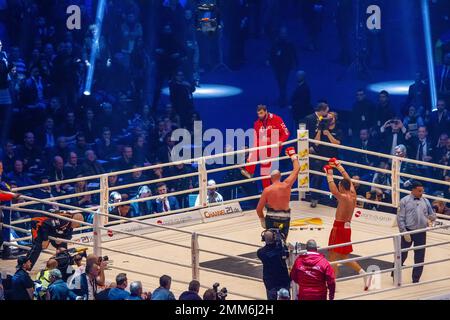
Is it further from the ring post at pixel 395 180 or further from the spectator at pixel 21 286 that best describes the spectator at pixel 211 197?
the spectator at pixel 21 286

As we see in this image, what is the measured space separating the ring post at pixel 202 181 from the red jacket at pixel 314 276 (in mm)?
4841

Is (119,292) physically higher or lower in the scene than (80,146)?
lower

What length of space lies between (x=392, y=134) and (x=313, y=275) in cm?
882

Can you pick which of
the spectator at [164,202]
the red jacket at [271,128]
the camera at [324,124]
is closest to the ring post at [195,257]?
the spectator at [164,202]

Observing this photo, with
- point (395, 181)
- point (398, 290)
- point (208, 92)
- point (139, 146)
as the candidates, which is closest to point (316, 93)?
point (208, 92)

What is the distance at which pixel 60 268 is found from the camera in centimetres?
1530

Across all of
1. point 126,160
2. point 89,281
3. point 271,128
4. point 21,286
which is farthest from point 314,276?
point 126,160

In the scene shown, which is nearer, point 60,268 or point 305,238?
point 60,268

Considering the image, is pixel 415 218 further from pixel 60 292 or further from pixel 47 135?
pixel 47 135

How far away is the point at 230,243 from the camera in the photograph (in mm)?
17719

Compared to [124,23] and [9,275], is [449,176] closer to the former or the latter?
[124,23]

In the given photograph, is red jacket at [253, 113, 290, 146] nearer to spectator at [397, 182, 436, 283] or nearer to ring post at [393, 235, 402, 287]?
spectator at [397, 182, 436, 283]

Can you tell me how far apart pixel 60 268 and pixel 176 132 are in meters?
7.78

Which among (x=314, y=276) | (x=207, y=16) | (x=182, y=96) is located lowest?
(x=314, y=276)
